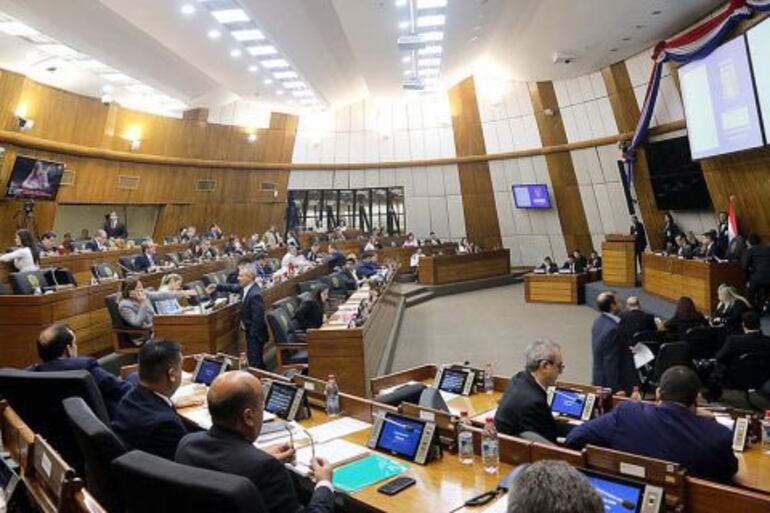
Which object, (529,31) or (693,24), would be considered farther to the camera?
(529,31)

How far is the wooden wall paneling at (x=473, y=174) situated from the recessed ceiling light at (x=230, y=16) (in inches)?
356

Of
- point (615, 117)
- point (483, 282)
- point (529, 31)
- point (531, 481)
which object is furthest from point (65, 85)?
point (531, 481)

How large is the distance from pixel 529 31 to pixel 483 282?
6.29 meters

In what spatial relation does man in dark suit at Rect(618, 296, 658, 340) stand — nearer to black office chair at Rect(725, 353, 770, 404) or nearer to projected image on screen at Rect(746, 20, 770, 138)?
black office chair at Rect(725, 353, 770, 404)

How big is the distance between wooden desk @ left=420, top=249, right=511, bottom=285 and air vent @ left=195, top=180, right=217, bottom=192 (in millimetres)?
6084

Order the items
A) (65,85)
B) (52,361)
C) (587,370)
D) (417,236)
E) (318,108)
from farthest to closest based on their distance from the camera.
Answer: (417,236) → (318,108) → (65,85) → (587,370) → (52,361)

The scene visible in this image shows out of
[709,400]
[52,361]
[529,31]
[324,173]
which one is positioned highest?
[529,31]

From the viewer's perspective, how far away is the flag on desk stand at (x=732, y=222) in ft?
29.9

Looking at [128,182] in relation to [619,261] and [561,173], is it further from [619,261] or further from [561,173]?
[619,261]

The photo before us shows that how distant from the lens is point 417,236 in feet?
59.5

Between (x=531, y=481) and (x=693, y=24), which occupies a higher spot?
(x=693, y=24)

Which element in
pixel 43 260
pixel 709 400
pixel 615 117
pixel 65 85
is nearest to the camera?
pixel 709 400

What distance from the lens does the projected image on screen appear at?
25.1ft

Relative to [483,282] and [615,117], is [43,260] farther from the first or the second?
[615,117]
